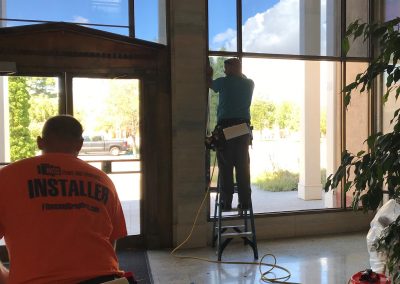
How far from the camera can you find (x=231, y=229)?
4734mm

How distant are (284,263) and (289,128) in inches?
102

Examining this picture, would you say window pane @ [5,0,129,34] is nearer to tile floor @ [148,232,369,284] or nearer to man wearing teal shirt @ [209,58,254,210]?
man wearing teal shirt @ [209,58,254,210]

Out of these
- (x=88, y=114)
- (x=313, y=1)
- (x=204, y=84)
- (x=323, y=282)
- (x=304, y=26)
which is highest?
(x=313, y=1)

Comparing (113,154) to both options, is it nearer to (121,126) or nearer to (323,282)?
(121,126)

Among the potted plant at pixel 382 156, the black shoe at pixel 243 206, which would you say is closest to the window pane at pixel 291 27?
the black shoe at pixel 243 206

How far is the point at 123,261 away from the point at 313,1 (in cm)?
385

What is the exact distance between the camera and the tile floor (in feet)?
12.3

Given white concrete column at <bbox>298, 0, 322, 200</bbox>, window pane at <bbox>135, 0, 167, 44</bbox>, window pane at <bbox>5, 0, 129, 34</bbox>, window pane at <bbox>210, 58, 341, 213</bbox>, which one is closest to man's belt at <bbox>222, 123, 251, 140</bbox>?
window pane at <bbox>210, 58, 341, 213</bbox>

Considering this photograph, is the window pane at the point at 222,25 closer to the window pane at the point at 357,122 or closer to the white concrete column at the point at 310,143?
the window pane at the point at 357,122

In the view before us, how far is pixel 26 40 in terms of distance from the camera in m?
4.15

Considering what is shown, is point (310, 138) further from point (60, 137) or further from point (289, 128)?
point (60, 137)

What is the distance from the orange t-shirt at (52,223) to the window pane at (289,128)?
343cm

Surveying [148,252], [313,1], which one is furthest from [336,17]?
[148,252]

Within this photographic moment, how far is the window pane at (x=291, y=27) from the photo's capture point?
4.91m
